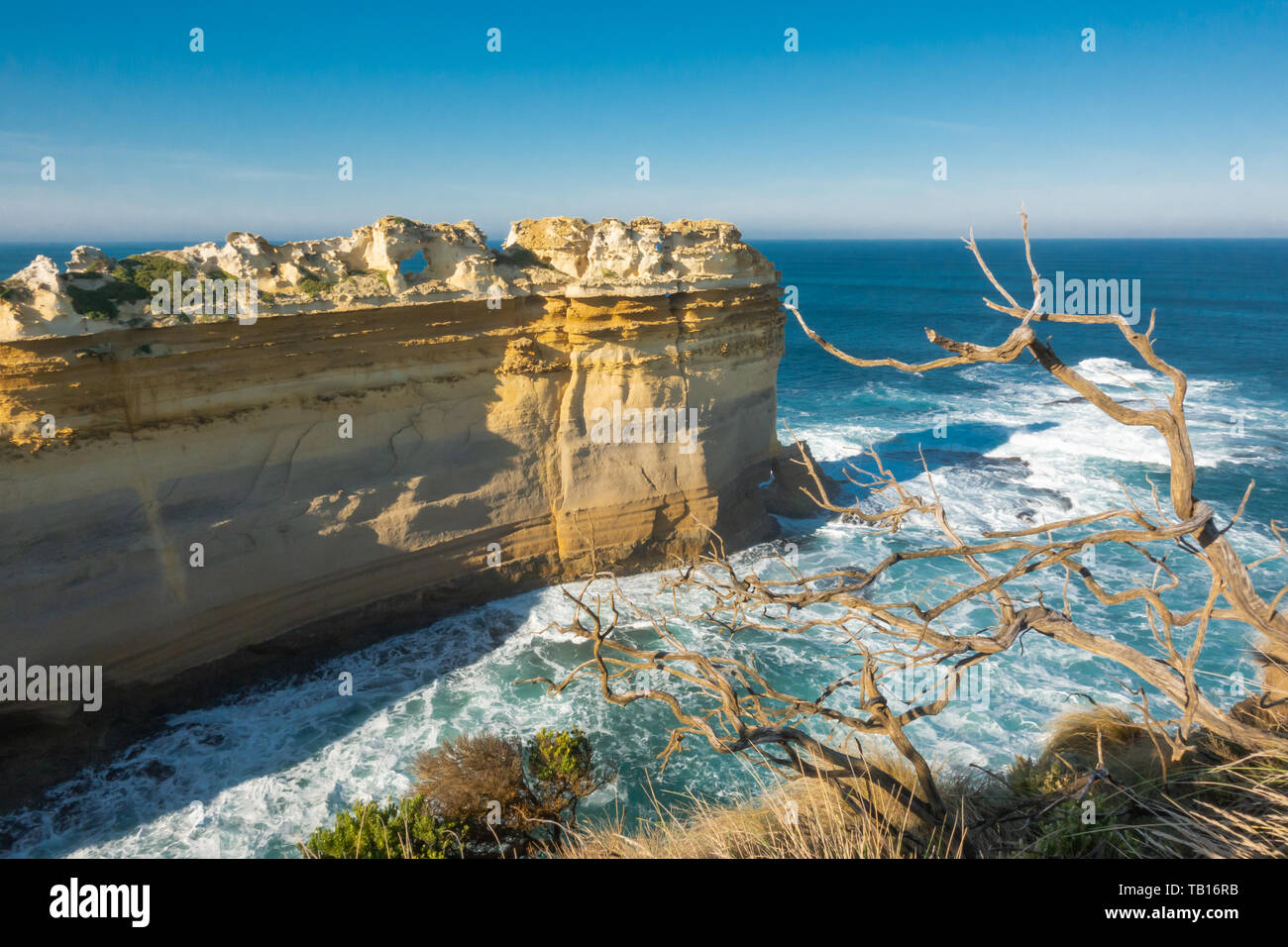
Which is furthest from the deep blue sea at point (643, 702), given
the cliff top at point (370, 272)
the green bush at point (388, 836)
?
the cliff top at point (370, 272)

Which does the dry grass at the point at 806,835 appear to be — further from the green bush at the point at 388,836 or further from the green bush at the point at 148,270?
the green bush at the point at 148,270

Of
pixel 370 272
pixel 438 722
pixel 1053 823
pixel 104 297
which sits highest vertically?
pixel 370 272

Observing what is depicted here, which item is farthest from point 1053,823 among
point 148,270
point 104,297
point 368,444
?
point 148,270

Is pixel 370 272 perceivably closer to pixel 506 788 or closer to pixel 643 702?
pixel 643 702

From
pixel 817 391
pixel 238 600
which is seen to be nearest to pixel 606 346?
pixel 238 600

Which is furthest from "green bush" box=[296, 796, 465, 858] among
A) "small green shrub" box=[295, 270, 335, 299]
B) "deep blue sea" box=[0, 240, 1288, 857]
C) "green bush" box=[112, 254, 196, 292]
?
"green bush" box=[112, 254, 196, 292]

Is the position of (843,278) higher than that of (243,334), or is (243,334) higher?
(843,278)
